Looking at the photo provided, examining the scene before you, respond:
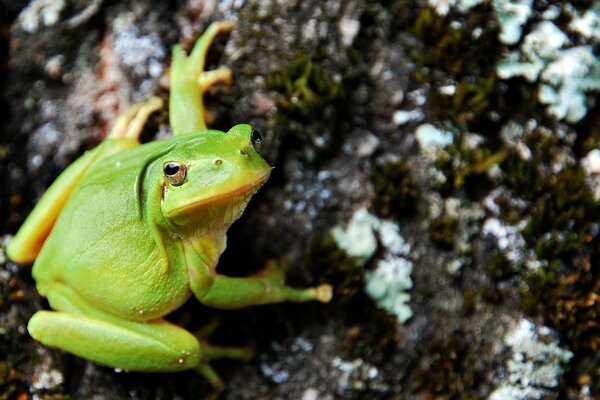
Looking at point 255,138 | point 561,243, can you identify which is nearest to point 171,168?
point 255,138

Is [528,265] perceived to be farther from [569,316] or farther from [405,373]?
[405,373]

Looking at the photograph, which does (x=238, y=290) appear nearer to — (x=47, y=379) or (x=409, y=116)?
(x=47, y=379)

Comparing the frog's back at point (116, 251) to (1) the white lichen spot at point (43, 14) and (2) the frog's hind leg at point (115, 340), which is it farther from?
(1) the white lichen spot at point (43, 14)

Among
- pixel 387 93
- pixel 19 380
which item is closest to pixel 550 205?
pixel 387 93

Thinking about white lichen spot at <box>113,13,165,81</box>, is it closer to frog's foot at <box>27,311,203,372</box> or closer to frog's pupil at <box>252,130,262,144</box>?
frog's pupil at <box>252,130,262,144</box>

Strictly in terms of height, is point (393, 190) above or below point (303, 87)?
below

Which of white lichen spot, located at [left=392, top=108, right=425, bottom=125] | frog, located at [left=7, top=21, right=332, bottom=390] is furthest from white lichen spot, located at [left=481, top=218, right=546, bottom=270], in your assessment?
frog, located at [left=7, top=21, right=332, bottom=390]
